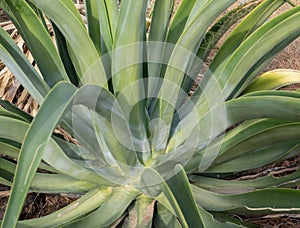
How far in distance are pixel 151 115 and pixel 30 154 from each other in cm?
44

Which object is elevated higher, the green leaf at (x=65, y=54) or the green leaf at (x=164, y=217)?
the green leaf at (x=65, y=54)

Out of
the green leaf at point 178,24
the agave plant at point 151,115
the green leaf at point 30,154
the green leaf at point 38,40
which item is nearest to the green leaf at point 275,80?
the agave plant at point 151,115

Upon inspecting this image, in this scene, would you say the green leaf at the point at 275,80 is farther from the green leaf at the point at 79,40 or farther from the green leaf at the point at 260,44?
the green leaf at the point at 79,40

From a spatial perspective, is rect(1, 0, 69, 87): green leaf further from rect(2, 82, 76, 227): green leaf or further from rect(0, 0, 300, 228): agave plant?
rect(2, 82, 76, 227): green leaf

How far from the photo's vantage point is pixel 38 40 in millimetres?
949

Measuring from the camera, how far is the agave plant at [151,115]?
2.76 feet

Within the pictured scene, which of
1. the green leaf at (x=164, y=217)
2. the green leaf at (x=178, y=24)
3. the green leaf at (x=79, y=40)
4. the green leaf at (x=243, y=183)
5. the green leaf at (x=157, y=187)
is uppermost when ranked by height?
the green leaf at (x=178, y=24)

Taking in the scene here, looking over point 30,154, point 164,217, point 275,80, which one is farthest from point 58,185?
point 275,80

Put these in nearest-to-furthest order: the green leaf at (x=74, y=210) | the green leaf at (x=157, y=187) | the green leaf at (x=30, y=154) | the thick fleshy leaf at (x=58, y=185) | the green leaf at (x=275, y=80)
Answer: the green leaf at (x=30, y=154), the green leaf at (x=157, y=187), the green leaf at (x=74, y=210), the thick fleshy leaf at (x=58, y=185), the green leaf at (x=275, y=80)

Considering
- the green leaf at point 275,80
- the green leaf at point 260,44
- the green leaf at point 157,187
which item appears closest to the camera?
the green leaf at point 157,187

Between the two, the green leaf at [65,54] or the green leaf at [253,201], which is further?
the green leaf at [65,54]

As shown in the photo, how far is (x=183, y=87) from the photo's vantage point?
3.55 ft

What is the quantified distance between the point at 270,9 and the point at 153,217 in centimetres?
49

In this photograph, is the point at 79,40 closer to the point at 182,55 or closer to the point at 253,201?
the point at 182,55
